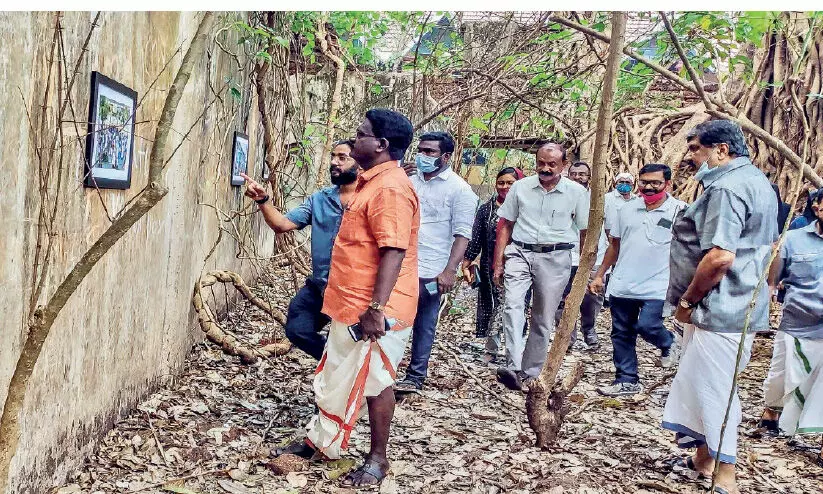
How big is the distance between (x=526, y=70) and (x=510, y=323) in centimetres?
392

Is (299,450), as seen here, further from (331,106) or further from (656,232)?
(331,106)

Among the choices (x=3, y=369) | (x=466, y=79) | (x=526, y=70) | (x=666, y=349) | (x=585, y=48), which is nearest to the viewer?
(x=3, y=369)

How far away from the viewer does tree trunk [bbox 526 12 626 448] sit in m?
3.69

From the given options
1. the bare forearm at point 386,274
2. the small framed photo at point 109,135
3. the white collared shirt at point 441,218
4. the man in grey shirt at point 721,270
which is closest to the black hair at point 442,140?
the white collared shirt at point 441,218

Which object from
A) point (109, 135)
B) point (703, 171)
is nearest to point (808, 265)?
point (703, 171)

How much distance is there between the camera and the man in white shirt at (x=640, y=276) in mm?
5734

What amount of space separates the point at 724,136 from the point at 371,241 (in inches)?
68.5

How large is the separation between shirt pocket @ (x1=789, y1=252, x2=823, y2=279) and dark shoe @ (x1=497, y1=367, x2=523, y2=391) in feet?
6.52

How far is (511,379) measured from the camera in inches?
223

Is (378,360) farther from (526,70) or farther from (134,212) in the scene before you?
(526,70)

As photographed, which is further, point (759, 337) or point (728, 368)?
point (759, 337)

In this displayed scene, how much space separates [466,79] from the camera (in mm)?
9422

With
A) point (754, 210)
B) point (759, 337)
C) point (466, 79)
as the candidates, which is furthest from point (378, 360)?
point (466, 79)

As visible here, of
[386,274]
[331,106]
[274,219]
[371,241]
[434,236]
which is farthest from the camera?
[331,106]
